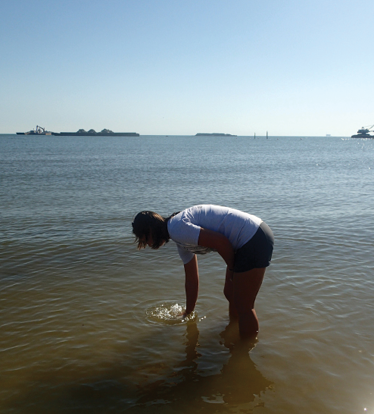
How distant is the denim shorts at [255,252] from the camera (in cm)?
356

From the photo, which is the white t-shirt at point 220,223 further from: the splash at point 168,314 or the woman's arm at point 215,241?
the splash at point 168,314

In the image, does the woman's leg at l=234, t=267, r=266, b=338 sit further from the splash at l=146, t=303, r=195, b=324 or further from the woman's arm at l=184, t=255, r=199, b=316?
the splash at l=146, t=303, r=195, b=324

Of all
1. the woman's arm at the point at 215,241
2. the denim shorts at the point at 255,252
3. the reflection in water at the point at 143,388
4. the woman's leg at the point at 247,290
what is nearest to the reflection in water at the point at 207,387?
the reflection in water at the point at 143,388

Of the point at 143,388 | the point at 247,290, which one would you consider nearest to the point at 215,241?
the point at 247,290

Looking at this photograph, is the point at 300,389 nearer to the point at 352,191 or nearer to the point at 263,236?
the point at 263,236

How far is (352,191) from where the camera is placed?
1827 cm

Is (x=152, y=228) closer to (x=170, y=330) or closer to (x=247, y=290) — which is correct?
(x=247, y=290)

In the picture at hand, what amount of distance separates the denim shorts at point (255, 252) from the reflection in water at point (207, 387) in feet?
3.83

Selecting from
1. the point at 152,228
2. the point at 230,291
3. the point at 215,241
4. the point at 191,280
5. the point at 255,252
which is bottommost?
the point at 230,291

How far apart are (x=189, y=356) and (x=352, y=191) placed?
53.7 feet

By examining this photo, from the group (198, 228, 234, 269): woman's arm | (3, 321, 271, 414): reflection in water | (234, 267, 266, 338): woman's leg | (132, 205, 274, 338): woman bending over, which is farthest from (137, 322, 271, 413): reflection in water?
(198, 228, 234, 269): woman's arm

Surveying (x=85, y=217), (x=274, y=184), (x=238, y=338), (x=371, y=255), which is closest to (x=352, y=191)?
(x=274, y=184)

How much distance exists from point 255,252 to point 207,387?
1.44m

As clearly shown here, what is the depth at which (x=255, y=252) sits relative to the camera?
3578 millimetres
